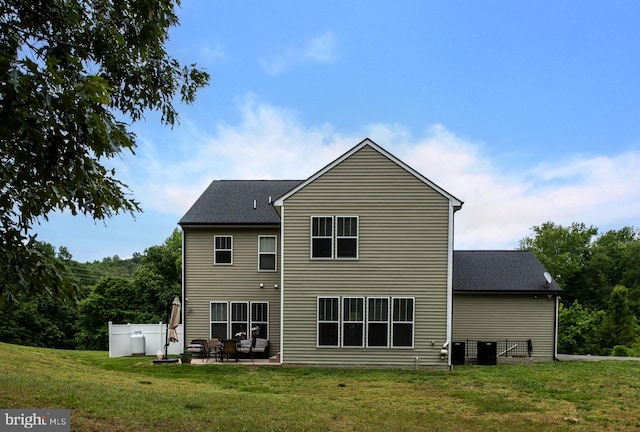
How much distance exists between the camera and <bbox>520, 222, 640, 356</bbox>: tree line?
35469 millimetres

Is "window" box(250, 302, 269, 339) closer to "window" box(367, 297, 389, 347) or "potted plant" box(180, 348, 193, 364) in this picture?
"potted plant" box(180, 348, 193, 364)

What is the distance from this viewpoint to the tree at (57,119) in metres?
3.15

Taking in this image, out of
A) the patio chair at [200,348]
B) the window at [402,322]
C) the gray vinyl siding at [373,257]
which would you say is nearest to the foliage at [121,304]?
the patio chair at [200,348]

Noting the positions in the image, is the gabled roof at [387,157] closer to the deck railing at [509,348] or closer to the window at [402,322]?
the window at [402,322]

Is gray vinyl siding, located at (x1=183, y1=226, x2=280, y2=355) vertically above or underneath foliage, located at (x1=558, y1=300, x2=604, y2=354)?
above

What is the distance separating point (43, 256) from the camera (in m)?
4.13

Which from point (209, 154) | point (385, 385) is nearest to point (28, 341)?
point (209, 154)

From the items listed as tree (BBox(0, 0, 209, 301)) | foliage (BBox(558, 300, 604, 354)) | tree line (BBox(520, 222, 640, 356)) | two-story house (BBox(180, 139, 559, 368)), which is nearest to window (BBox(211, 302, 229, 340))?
two-story house (BBox(180, 139, 559, 368))

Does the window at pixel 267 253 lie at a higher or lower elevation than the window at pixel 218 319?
higher

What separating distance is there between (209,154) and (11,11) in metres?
14.4

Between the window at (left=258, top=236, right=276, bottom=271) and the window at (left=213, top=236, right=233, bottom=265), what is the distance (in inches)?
44.9

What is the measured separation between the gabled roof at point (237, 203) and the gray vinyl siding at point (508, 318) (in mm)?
8465

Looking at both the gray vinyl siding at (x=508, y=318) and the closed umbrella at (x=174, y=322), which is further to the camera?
the gray vinyl siding at (x=508, y=318)

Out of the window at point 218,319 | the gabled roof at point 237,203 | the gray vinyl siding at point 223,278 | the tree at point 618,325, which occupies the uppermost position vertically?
the gabled roof at point 237,203
